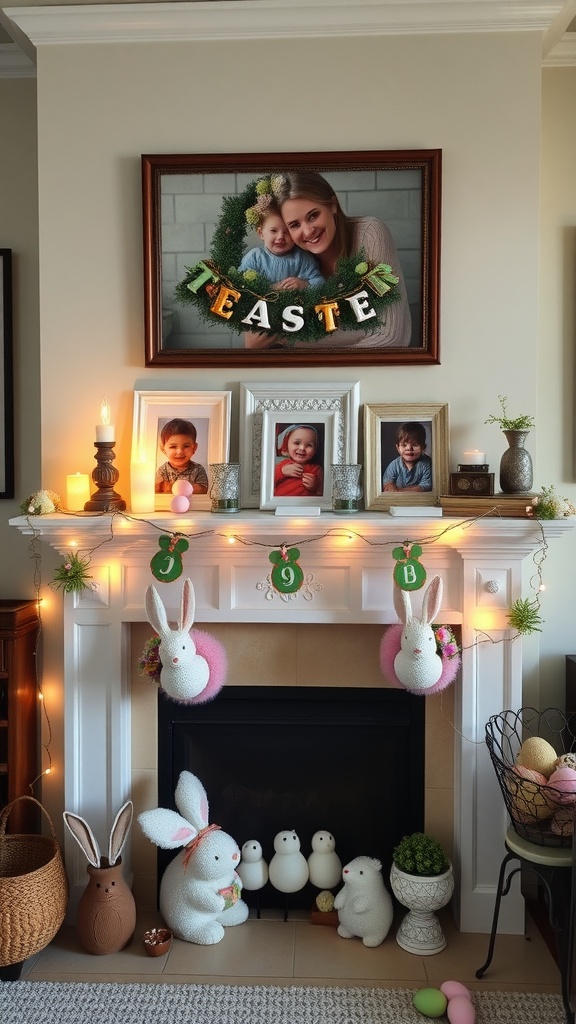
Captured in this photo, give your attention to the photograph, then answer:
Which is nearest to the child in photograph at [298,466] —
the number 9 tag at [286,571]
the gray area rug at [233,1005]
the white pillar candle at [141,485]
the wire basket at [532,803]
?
the number 9 tag at [286,571]

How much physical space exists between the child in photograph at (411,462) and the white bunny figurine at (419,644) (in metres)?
0.33

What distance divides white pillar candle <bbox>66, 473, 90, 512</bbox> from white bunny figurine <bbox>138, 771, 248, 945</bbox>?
910 millimetres

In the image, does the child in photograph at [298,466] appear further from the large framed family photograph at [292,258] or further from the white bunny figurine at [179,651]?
the white bunny figurine at [179,651]

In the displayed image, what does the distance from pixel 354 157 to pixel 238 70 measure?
43 centimetres

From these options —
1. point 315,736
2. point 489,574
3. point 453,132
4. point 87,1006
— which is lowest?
point 87,1006

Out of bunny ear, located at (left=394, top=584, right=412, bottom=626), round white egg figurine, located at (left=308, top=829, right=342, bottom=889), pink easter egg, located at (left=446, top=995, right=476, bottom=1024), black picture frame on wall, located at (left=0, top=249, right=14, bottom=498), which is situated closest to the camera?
pink easter egg, located at (left=446, top=995, right=476, bottom=1024)

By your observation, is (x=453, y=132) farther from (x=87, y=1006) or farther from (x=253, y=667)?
(x=87, y=1006)

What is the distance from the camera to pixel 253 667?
8.86 ft

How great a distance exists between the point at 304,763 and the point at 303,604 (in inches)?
21.4

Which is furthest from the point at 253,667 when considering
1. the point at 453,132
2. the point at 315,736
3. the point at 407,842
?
the point at 453,132

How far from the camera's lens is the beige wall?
2520 millimetres

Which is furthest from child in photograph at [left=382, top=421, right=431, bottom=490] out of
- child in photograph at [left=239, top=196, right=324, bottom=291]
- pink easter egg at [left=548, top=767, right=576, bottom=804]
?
pink easter egg at [left=548, top=767, right=576, bottom=804]

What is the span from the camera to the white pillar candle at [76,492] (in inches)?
101

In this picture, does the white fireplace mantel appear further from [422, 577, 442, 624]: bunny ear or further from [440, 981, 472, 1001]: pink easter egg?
[440, 981, 472, 1001]: pink easter egg
